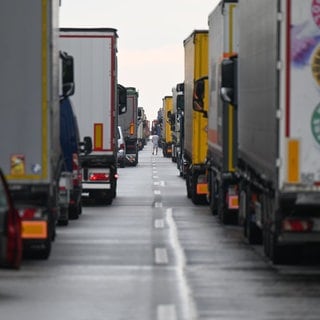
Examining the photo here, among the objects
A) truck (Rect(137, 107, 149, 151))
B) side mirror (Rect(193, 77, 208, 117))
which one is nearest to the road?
side mirror (Rect(193, 77, 208, 117))

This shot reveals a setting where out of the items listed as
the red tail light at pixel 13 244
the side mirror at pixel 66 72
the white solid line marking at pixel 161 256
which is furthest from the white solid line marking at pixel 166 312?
the side mirror at pixel 66 72

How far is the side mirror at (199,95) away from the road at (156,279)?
511cm

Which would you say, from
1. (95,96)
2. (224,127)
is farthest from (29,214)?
(95,96)

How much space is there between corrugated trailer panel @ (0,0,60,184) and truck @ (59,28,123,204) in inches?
597

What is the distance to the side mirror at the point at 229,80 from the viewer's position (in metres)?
25.1

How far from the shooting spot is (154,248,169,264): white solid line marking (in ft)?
66.0

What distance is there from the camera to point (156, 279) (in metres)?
17.6

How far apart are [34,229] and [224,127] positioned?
8586mm

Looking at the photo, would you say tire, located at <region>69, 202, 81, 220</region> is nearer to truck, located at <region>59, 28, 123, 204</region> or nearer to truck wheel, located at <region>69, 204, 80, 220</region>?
truck wheel, located at <region>69, 204, 80, 220</region>

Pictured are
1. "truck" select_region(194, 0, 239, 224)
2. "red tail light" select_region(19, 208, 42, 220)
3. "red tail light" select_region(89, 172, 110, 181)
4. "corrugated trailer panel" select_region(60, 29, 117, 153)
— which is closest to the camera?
"red tail light" select_region(19, 208, 42, 220)

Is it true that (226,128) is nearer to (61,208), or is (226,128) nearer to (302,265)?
(61,208)

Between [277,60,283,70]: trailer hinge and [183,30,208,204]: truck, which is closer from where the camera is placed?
[277,60,283,70]: trailer hinge

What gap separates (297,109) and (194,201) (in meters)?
18.7

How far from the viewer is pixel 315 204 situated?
1748 cm
